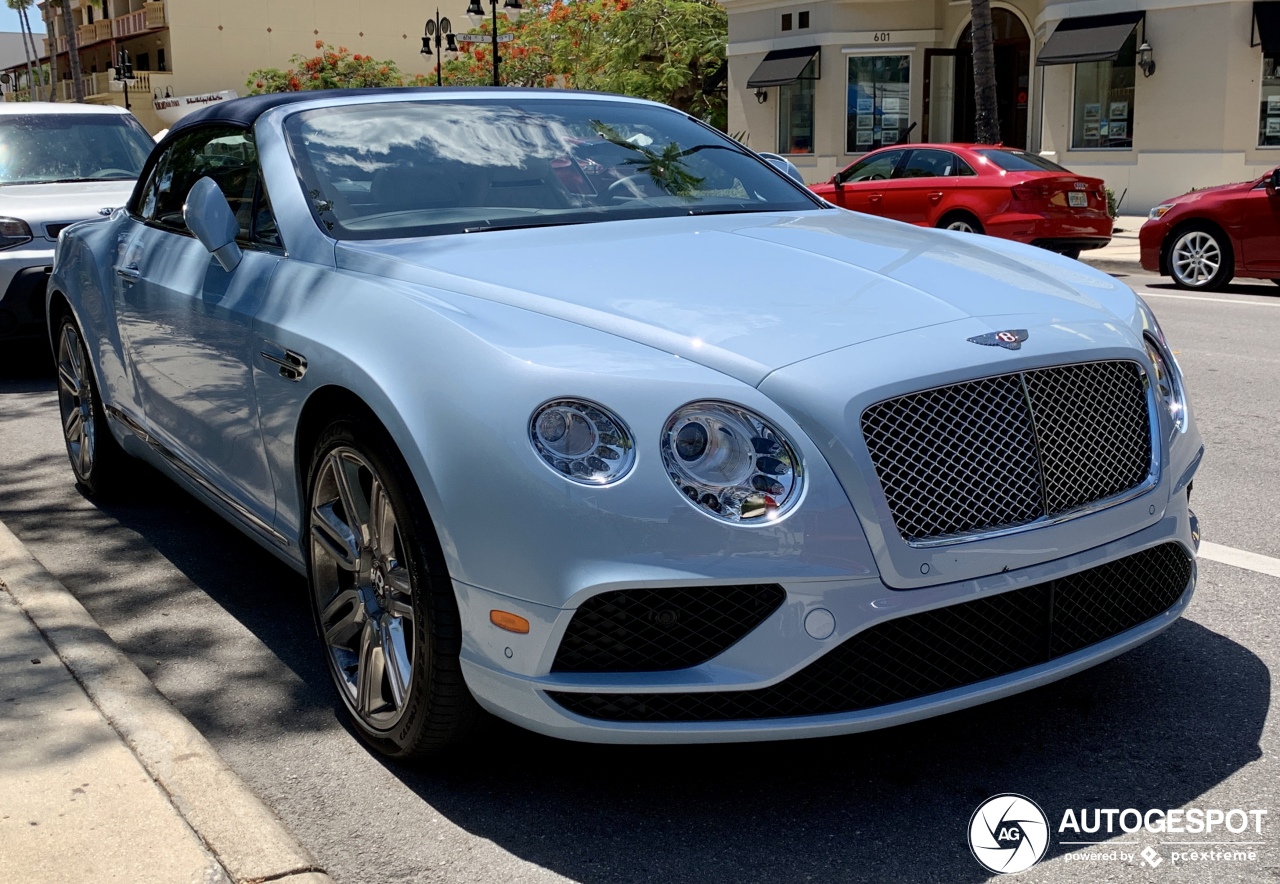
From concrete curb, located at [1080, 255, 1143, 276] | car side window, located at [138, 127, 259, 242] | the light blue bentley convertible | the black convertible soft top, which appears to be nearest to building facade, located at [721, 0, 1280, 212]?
concrete curb, located at [1080, 255, 1143, 276]

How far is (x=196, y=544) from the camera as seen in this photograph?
5.29m

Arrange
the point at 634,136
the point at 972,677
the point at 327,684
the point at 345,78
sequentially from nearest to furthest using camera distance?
the point at 972,677
the point at 327,684
the point at 634,136
the point at 345,78

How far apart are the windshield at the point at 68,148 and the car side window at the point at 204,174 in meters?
5.38

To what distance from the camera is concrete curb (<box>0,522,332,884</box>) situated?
2787 mm

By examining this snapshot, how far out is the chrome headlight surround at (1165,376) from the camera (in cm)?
334

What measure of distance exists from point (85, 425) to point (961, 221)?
12.0 m

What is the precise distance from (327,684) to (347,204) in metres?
1.38

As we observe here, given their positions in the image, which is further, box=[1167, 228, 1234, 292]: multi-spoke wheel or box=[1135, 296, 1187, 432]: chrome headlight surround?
box=[1167, 228, 1234, 292]: multi-spoke wheel

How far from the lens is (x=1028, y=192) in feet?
50.3

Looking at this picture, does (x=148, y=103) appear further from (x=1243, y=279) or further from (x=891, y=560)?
(x=891, y=560)

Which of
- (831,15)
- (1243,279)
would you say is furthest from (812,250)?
(831,15)

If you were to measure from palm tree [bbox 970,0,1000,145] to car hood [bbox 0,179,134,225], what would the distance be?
13652 mm

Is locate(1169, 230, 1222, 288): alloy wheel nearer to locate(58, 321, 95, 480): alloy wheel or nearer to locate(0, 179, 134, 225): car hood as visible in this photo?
locate(0, 179, 134, 225): car hood

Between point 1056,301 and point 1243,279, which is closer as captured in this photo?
point 1056,301
